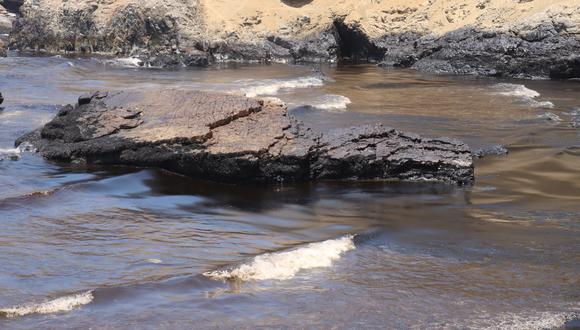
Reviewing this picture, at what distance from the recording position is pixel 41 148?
28.0 ft

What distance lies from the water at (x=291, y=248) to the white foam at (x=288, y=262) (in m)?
0.02

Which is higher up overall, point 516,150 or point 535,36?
point 535,36

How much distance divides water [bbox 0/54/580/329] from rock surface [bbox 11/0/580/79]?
11024 mm

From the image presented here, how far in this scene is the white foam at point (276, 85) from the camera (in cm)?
1585

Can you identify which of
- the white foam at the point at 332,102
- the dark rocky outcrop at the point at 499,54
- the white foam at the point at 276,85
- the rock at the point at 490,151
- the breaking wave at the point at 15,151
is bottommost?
the breaking wave at the point at 15,151

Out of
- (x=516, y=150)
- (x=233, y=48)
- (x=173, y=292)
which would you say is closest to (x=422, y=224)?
(x=173, y=292)

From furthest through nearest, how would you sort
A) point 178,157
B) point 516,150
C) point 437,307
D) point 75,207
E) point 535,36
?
point 535,36 → point 516,150 → point 178,157 → point 75,207 → point 437,307

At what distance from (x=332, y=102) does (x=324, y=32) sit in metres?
12.8

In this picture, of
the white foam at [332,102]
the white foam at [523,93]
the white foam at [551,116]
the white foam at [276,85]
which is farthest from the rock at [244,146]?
the white foam at [276,85]

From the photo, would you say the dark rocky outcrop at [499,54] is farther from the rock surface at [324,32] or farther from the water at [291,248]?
the water at [291,248]

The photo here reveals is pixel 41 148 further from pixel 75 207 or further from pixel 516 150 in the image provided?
pixel 516 150

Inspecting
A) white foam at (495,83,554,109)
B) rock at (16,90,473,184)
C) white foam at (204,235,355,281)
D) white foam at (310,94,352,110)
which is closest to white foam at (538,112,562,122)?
white foam at (495,83,554,109)

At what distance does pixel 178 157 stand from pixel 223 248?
7.60 ft

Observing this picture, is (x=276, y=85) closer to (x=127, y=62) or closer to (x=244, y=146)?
(x=127, y=62)
